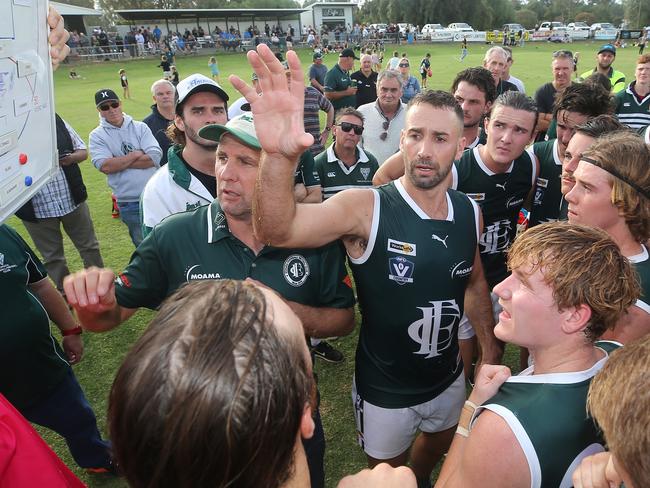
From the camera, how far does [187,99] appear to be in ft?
11.4

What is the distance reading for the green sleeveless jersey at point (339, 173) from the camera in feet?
17.7

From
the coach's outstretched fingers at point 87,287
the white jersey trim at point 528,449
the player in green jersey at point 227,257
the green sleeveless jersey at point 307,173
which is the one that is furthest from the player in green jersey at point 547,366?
the green sleeveless jersey at point 307,173

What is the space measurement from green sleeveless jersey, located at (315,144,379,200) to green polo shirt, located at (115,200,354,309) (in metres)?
3.10

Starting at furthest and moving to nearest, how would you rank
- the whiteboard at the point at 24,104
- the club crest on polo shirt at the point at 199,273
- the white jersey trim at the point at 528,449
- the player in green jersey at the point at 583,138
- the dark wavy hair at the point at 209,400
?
1. the player in green jersey at the point at 583,138
2. the club crest on polo shirt at the point at 199,273
3. the whiteboard at the point at 24,104
4. the white jersey trim at the point at 528,449
5. the dark wavy hair at the point at 209,400

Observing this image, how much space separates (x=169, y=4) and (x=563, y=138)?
85242 millimetres

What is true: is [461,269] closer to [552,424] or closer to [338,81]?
[552,424]

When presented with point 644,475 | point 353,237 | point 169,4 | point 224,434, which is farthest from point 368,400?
point 169,4

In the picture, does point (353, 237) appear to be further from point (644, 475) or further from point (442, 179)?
point (644, 475)

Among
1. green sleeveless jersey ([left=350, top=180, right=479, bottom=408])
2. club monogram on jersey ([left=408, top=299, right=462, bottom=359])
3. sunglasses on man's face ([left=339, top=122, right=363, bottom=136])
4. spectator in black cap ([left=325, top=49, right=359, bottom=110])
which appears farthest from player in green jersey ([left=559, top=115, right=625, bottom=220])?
spectator in black cap ([left=325, top=49, right=359, bottom=110])

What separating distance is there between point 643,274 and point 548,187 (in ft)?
6.29

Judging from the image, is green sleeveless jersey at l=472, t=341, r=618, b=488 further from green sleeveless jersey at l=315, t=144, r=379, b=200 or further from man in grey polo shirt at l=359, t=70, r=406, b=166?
man in grey polo shirt at l=359, t=70, r=406, b=166

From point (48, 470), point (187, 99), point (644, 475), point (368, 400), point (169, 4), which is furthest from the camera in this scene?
point (169, 4)

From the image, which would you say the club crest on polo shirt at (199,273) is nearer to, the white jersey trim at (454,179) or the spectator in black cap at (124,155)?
the white jersey trim at (454,179)

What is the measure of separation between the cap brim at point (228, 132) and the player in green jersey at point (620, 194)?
6.15 feet
